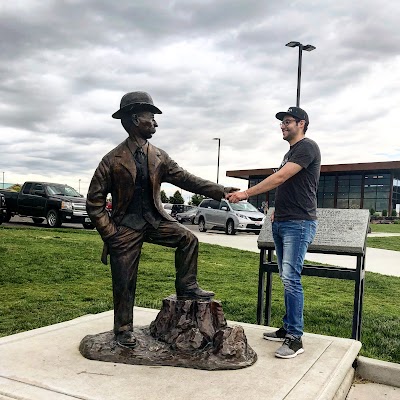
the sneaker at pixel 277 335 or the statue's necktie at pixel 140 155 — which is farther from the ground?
the statue's necktie at pixel 140 155

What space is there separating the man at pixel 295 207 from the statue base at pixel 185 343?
50 cm

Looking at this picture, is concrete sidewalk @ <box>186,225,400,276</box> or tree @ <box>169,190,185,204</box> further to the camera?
tree @ <box>169,190,185,204</box>

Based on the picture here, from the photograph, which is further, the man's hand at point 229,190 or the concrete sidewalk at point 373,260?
the concrete sidewalk at point 373,260

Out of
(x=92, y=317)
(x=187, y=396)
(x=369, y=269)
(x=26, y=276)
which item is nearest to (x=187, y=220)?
(x=369, y=269)

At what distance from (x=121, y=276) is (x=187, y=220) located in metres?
24.5

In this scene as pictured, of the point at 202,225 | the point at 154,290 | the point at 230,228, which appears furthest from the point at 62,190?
the point at 154,290

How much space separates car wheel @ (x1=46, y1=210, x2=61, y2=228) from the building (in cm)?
2924

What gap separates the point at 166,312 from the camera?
4340 mm

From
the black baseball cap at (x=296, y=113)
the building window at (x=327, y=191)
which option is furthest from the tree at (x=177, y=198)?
the black baseball cap at (x=296, y=113)

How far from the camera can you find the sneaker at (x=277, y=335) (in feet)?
15.5

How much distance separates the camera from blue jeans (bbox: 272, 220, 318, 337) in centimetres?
433

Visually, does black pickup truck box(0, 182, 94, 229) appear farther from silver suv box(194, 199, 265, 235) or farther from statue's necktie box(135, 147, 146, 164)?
statue's necktie box(135, 147, 146, 164)

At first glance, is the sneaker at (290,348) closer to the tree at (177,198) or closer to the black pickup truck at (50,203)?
the black pickup truck at (50,203)

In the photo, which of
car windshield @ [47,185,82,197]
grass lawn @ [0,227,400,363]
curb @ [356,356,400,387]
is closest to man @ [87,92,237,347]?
curb @ [356,356,400,387]
